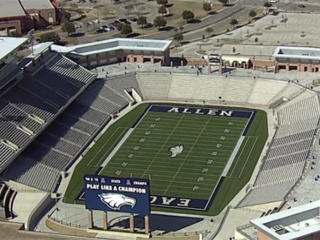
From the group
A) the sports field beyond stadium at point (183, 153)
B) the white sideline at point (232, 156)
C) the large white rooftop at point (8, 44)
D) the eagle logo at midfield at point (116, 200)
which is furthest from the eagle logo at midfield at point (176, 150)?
the large white rooftop at point (8, 44)

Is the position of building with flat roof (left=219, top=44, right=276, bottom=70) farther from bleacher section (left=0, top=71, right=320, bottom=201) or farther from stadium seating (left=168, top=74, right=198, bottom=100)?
stadium seating (left=168, top=74, right=198, bottom=100)

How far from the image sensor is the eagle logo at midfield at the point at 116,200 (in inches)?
2379

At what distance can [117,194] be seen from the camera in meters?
60.5

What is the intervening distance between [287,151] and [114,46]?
108ft

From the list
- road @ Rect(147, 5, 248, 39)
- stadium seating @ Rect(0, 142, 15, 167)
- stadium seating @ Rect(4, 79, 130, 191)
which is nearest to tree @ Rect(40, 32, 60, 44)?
road @ Rect(147, 5, 248, 39)

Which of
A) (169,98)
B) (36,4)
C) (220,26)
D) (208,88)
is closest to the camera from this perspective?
(169,98)

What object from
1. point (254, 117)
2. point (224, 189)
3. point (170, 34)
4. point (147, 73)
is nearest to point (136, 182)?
point (224, 189)

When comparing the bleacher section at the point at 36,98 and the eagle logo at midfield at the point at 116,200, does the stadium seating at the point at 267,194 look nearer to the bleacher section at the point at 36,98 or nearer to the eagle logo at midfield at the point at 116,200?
the eagle logo at midfield at the point at 116,200

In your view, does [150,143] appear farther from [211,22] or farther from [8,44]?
[211,22]

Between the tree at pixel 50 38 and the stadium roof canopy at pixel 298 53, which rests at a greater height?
the stadium roof canopy at pixel 298 53

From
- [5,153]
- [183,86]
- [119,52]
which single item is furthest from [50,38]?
[5,153]

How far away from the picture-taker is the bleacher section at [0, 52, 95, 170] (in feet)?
245

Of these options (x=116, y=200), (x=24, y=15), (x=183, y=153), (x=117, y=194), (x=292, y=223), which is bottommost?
(x=24, y=15)

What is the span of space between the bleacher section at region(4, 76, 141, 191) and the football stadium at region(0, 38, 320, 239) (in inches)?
5.1
